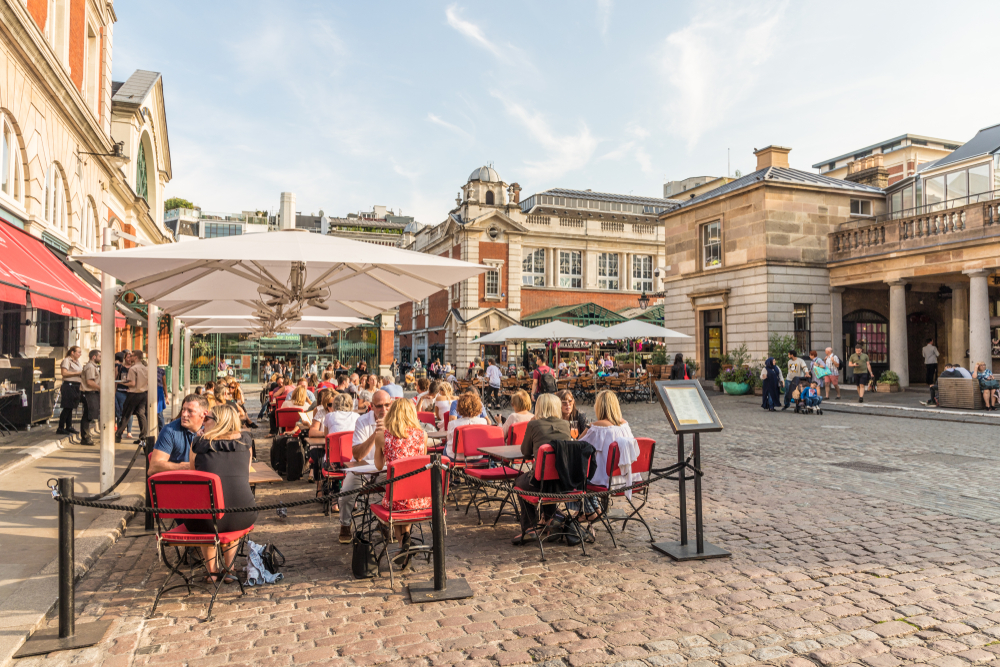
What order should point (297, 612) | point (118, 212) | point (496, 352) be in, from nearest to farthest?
point (297, 612)
point (118, 212)
point (496, 352)

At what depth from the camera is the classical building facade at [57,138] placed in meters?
10.9

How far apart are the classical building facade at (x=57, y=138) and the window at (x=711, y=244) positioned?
2004 centimetres

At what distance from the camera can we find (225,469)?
4.85 metres

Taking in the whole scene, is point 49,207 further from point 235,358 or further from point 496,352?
point 496,352

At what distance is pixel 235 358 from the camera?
36.5m

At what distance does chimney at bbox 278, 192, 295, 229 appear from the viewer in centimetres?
834

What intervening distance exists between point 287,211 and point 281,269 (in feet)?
3.85

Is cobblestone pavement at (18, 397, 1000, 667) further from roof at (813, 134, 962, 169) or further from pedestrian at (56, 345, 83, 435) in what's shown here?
roof at (813, 134, 962, 169)

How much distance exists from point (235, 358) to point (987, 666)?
37.2m

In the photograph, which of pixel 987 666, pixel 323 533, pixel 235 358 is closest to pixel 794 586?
pixel 987 666

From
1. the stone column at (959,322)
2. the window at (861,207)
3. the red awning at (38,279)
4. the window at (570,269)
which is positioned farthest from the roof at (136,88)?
the stone column at (959,322)

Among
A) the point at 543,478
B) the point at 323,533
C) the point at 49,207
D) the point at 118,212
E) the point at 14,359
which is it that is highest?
the point at 118,212

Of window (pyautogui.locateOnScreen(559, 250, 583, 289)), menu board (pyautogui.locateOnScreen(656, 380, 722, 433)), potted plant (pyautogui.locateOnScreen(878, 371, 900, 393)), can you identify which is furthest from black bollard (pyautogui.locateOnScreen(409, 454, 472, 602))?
window (pyautogui.locateOnScreen(559, 250, 583, 289))

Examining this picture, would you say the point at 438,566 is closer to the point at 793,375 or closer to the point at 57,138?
the point at 57,138
